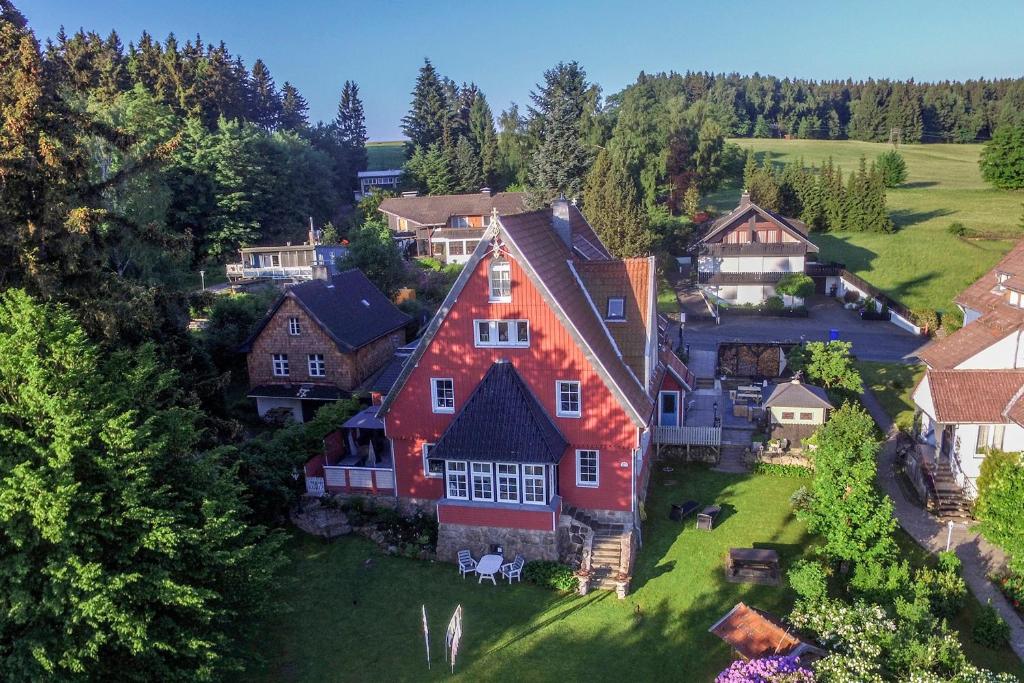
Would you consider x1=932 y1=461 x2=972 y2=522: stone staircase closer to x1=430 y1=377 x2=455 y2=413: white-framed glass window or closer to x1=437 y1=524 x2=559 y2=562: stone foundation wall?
x1=437 y1=524 x2=559 y2=562: stone foundation wall

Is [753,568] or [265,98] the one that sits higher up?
[265,98]

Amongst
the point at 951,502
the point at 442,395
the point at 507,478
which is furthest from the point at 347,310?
the point at 951,502

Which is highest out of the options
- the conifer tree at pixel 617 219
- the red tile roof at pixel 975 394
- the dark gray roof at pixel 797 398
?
the conifer tree at pixel 617 219

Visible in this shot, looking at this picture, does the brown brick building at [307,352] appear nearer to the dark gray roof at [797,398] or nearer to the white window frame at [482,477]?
the white window frame at [482,477]

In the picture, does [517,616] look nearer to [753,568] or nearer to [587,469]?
[587,469]

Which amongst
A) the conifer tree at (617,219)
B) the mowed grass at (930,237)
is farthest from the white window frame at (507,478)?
the mowed grass at (930,237)

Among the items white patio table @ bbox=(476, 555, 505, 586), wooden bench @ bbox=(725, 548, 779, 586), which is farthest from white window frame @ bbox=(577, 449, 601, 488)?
wooden bench @ bbox=(725, 548, 779, 586)
